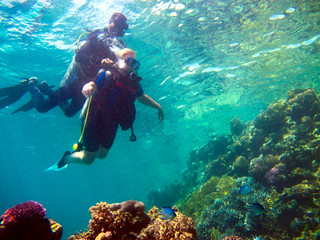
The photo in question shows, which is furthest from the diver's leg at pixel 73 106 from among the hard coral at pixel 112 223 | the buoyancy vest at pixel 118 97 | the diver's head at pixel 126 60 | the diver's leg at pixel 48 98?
the hard coral at pixel 112 223

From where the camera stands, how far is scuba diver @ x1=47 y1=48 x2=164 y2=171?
175 inches

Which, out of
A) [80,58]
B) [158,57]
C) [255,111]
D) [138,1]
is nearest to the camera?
[80,58]

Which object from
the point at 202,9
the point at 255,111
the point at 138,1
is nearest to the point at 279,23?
the point at 202,9

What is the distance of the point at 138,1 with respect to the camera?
9453 millimetres

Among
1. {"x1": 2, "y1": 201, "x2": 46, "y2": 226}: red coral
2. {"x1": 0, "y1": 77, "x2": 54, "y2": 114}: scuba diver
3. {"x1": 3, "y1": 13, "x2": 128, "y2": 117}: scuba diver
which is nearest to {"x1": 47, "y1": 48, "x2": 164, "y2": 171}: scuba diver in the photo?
{"x1": 3, "y1": 13, "x2": 128, "y2": 117}: scuba diver

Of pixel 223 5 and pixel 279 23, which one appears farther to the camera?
pixel 279 23

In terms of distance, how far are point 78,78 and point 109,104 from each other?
2.23m

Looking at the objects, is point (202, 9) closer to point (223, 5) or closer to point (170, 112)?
point (223, 5)

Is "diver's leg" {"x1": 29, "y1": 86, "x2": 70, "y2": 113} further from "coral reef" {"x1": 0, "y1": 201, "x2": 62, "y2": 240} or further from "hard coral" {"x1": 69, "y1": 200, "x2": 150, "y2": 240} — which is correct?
"hard coral" {"x1": 69, "y1": 200, "x2": 150, "y2": 240}

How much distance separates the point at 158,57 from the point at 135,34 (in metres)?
2.76

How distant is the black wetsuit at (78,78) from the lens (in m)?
5.34

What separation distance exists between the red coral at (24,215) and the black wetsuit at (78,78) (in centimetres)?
380

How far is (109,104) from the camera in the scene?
189 inches

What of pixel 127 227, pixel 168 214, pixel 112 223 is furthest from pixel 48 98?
pixel 168 214
